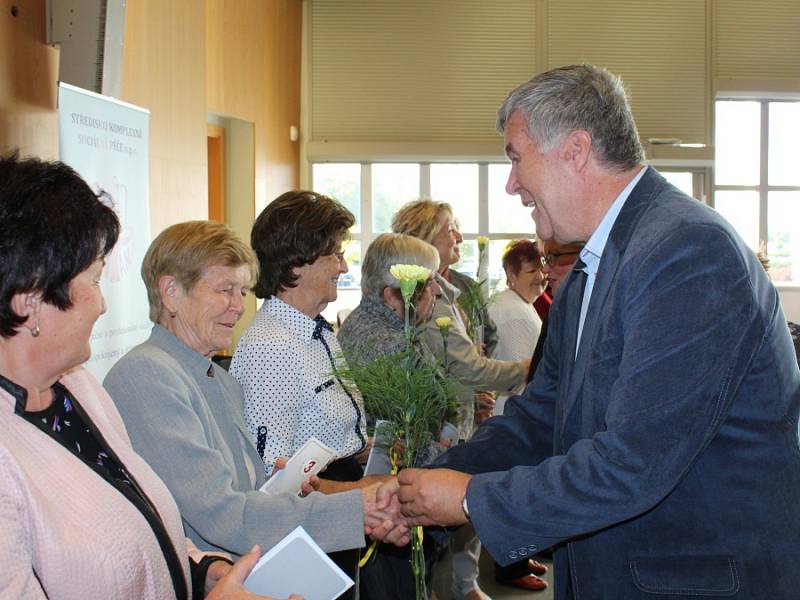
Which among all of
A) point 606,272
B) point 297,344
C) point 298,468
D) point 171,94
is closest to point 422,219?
point 171,94

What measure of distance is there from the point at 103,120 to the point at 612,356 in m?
2.47

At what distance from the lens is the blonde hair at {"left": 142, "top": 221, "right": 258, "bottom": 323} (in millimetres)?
2320

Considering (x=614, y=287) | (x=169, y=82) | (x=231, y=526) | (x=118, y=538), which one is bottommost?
(x=231, y=526)

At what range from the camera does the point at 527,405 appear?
2279 millimetres

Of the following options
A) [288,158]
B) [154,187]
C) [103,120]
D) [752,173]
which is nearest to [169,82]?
[154,187]

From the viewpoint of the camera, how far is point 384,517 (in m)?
2.25

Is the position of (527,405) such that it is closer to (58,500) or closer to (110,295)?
(58,500)

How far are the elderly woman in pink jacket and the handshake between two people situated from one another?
554 millimetres

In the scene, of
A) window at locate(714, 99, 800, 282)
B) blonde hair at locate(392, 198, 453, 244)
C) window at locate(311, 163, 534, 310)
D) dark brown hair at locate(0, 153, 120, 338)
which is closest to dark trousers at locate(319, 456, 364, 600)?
dark brown hair at locate(0, 153, 120, 338)

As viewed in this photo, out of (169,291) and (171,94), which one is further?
(171,94)

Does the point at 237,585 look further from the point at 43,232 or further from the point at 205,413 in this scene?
the point at 43,232

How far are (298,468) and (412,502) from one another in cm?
41

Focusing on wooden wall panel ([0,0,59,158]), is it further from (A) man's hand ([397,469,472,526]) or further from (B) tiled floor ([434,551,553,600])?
(B) tiled floor ([434,551,553,600])

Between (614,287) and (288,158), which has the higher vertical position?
(288,158)
